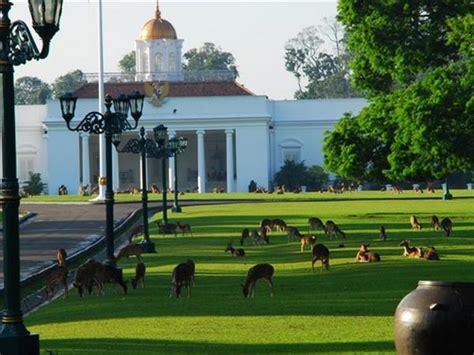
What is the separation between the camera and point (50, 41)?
43.6 ft

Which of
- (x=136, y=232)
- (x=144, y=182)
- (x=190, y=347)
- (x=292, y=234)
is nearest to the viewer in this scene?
(x=190, y=347)

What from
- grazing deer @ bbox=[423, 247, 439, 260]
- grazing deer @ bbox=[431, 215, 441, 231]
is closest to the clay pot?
grazing deer @ bbox=[423, 247, 439, 260]

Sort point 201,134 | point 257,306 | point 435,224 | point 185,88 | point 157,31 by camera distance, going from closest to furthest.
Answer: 1. point 257,306
2. point 435,224
3. point 201,134
4. point 185,88
5. point 157,31

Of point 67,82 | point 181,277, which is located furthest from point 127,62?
point 181,277

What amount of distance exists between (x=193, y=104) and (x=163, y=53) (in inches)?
407

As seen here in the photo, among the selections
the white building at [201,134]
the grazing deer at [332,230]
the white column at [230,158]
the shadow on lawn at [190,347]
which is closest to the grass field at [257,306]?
the shadow on lawn at [190,347]

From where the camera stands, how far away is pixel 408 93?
4138cm

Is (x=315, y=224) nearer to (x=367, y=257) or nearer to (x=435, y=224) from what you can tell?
(x=435, y=224)

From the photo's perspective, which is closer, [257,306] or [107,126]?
[257,306]

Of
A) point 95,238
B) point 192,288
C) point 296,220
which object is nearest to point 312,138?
point 296,220

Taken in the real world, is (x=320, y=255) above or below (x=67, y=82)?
below

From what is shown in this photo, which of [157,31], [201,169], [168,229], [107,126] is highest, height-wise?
[157,31]

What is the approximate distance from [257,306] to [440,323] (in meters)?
7.91

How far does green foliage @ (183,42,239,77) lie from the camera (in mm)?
167000
